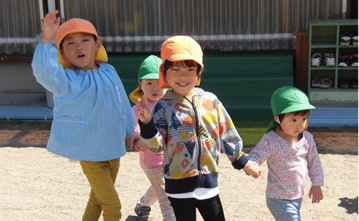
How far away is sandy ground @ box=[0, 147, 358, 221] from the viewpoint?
14.8 feet

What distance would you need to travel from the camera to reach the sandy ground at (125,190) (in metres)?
4.51

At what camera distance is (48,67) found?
3.14 metres

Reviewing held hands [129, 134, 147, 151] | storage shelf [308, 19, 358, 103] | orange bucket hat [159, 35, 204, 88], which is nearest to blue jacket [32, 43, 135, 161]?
held hands [129, 134, 147, 151]

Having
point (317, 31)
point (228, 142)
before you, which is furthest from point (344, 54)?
point (228, 142)

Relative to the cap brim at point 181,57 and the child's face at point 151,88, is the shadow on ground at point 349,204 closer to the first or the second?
the child's face at point 151,88

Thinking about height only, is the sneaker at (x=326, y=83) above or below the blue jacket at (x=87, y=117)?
below

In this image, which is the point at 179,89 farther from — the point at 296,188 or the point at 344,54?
the point at 344,54

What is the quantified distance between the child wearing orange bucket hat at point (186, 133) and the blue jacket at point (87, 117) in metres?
0.47

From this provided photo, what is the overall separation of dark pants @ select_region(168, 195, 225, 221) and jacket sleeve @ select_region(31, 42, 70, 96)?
96 centimetres

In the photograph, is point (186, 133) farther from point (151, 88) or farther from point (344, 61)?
point (344, 61)

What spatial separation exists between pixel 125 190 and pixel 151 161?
127 centimetres

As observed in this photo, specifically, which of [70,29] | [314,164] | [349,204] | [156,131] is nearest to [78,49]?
[70,29]

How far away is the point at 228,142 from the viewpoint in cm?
325

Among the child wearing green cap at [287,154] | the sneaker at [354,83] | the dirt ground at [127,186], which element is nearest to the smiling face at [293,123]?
the child wearing green cap at [287,154]
